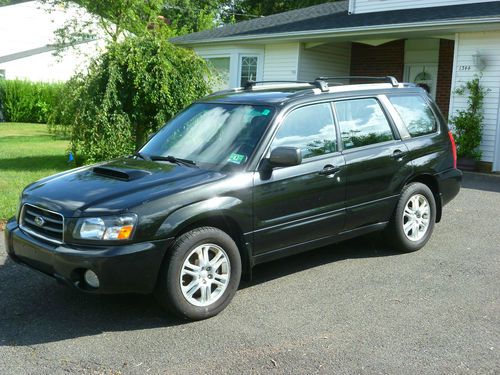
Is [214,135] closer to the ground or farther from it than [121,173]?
farther from it

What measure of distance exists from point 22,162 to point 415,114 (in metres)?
9.98

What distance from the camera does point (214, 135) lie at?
5.30 m

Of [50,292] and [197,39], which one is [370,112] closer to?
[50,292]

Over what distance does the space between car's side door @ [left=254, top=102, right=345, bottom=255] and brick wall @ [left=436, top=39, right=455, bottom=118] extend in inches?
473

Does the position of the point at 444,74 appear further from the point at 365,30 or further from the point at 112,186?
the point at 112,186

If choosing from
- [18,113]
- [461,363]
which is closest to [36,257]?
[461,363]

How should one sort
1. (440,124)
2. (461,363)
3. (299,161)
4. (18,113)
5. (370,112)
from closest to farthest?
(461,363)
(299,161)
(370,112)
(440,124)
(18,113)

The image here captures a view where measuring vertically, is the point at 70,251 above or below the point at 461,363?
above

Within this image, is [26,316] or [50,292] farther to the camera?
[50,292]

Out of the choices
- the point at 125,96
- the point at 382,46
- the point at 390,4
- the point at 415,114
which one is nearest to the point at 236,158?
the point at 415,114

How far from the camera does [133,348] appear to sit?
157 inches

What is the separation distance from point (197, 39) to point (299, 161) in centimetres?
1522

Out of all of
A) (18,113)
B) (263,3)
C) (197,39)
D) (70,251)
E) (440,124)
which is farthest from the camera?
(263,3)

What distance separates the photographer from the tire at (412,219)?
6.12 meters
